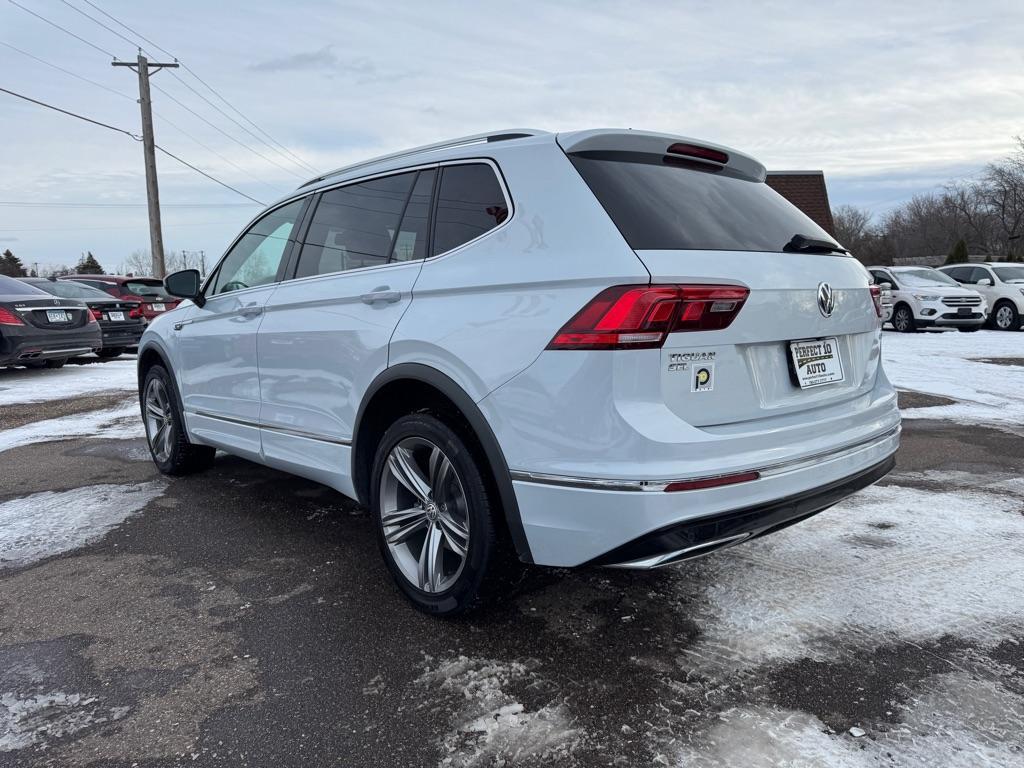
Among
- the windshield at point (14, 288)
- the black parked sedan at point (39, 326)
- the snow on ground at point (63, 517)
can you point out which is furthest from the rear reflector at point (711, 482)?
the windshield at point (14, 288)

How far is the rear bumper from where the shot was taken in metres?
2.26

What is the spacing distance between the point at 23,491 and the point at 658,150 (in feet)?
15.4

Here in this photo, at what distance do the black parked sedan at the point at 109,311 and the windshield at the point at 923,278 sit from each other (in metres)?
17.3

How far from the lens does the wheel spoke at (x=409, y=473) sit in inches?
118

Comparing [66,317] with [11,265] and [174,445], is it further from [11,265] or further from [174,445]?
[11,265]

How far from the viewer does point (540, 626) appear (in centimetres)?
296

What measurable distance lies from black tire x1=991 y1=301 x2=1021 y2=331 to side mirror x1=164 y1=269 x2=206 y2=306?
19390mm

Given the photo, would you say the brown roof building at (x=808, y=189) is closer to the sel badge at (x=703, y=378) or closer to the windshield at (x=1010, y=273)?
the windshield at (x=1010, y=273)

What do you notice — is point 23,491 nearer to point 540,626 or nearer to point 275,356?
point 275,356

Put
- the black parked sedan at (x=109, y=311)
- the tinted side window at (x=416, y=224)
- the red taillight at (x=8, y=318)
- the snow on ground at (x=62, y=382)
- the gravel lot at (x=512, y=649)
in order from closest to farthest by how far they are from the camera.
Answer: the gravel lot at (x=512, y=649), the tinted side window at (x=416, y=224), the snow on ground at (x=62, y=382), the red taillight at (x=8, y=318), the black parked sedan at (x=109, y=311)

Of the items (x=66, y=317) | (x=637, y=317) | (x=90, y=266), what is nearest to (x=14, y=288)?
(x=66, y=317)

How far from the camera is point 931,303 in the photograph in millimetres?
17703

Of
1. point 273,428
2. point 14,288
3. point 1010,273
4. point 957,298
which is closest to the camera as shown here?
point 273,428

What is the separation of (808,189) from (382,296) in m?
30.6
